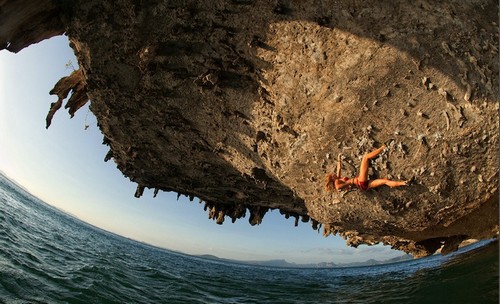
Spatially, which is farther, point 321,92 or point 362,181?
point 362,181

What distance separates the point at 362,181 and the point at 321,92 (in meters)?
2.59

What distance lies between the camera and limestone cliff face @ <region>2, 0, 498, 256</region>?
6.04m

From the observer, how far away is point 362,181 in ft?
25.5

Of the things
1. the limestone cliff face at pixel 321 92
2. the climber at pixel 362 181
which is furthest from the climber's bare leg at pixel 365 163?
the limestone cliff face at pixel 321 92

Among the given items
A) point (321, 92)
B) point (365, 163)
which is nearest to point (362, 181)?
point (365, 163)

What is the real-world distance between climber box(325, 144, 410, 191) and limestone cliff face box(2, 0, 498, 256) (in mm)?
182

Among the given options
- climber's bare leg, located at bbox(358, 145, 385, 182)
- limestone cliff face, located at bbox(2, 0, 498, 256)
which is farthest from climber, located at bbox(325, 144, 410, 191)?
limestone cliff face, located at bbox(2, 0, 498, 256)

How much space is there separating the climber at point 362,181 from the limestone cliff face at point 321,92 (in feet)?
0.60

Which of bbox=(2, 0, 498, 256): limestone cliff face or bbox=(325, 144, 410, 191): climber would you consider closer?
bbox=(2, 0, 498, 256): limestone cliff face

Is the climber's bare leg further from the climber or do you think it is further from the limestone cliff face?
the limestone cliff face

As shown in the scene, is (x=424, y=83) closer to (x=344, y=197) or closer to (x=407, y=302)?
(x=344, y=197)

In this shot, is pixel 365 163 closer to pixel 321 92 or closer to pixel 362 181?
pixel 362 181

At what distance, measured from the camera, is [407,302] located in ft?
51.0

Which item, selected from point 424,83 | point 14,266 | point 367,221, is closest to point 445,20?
point 424,83
